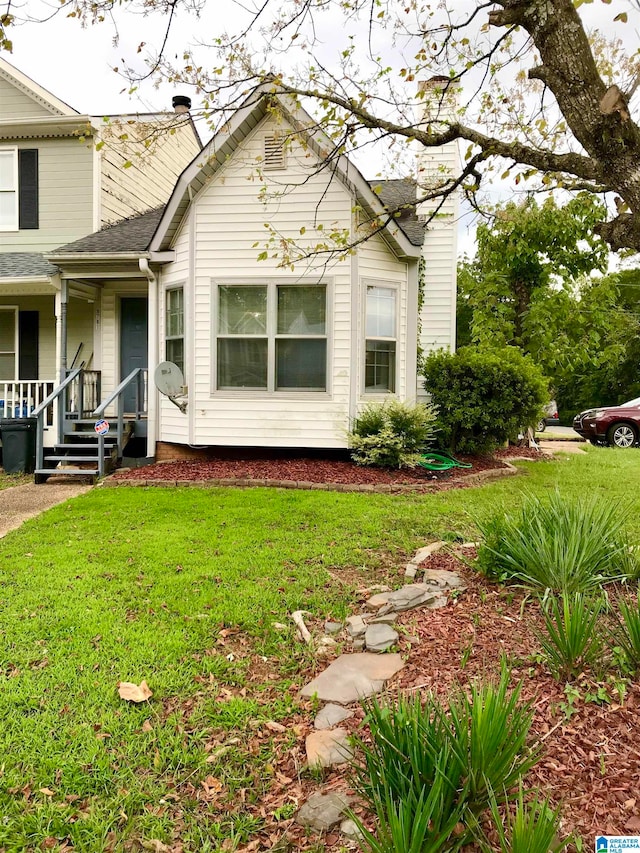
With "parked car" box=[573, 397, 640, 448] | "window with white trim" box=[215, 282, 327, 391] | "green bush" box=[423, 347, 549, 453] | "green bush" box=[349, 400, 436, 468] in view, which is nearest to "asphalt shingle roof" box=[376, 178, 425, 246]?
"window with white trim" box=[215, 282, 327, 391]

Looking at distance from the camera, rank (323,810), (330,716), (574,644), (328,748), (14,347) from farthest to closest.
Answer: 1. (14,347)
2. (330,716)
3. (574,644)
4. (328,748)
5. (323,810)

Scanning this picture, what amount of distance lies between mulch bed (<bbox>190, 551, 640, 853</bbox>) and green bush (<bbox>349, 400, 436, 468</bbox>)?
5056 mm

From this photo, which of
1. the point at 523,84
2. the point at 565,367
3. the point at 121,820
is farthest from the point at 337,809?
the point at 565,367

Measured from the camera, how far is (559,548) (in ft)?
11.5

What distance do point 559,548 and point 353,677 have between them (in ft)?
4.87

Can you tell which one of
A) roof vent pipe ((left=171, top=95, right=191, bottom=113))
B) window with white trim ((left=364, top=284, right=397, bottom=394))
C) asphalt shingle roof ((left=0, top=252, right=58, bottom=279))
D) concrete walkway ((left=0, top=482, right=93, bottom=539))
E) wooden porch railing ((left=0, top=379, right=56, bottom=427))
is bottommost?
concrete walkway ((left=0, top=482, right=93, bottom=539))

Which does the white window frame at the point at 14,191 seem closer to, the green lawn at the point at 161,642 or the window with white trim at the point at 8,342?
the window with white trim at the point at 8,342

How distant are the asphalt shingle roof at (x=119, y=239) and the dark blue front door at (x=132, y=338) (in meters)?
1.23

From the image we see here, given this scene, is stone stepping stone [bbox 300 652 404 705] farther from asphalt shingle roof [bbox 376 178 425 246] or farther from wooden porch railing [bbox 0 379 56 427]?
wooden porch railing [bbox 0 379 56 427]

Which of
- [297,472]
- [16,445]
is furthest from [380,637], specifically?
[16,445]

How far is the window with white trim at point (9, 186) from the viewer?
1166 centimetres

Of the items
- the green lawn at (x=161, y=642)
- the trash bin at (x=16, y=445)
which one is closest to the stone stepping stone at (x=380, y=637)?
the green lawn at (x=161, y=642)

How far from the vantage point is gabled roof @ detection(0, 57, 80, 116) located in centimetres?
1141

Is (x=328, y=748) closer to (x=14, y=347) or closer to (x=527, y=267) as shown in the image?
(x=14, y=347)
